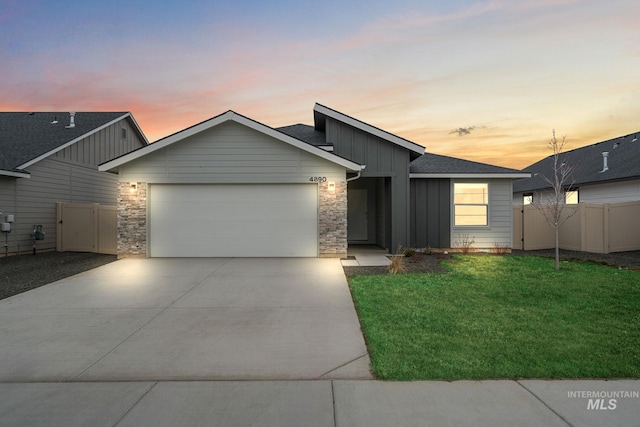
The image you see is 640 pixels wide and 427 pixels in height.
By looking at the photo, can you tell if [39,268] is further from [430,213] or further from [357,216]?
[430,213]

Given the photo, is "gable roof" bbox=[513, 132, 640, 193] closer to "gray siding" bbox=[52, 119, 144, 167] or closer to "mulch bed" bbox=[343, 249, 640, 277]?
"mulch bed" bbox=[343, 249, 640, 277]

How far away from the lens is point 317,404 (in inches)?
119

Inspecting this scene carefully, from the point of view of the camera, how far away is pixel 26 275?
363 inches

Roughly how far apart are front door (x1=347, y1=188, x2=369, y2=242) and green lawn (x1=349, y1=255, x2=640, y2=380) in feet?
24.0

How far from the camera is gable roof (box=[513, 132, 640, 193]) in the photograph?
630 inches

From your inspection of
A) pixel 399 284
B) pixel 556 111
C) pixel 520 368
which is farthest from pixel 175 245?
pixel 556 111

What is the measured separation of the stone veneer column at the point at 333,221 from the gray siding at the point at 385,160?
1.60m

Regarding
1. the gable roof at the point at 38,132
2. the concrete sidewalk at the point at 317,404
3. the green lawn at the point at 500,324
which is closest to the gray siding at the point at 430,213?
the green lawn at the point at 500,324

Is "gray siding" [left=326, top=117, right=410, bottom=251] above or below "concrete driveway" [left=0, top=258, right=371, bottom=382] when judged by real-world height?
above

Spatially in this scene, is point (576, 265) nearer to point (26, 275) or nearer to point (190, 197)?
point (190, 197)

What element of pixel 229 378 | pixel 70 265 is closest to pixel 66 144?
pixel 70 265

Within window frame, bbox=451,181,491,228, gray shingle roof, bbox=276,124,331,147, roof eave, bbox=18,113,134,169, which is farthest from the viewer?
gray shingle roof, bbox=276,124,331,147

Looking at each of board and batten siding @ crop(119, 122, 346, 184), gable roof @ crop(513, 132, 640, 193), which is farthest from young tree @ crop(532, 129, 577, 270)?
board and batten siding @ crop(119, 122, 346, 184)

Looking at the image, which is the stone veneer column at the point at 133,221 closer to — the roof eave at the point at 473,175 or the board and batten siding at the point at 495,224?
the roof eave at the point at 473,175
